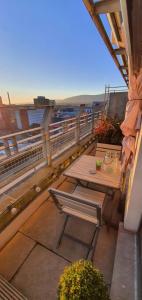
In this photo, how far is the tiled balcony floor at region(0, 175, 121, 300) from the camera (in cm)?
120

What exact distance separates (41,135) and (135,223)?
174 centimetres

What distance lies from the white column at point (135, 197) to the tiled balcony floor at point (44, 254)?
31 cm

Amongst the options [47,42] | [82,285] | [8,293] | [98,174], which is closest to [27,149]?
[98,174]

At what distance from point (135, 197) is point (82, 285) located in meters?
0.89

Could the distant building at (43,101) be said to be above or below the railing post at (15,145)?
above

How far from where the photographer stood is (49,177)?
226 centimetres

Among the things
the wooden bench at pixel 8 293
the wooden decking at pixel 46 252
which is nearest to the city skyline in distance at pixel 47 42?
the wooden decking at pixel 46 252

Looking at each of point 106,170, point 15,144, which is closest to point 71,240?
point 106,170

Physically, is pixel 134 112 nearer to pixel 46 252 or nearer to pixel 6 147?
pixel 6 147

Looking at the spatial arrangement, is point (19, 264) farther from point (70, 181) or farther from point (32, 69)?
point (32, 69)

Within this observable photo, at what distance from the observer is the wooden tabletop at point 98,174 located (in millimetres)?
1791

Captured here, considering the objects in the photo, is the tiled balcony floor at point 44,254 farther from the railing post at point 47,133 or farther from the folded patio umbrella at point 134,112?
the folded patio umbrella at point 134,112

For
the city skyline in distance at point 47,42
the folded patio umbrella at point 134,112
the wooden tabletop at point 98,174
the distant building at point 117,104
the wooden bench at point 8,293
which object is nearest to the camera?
the wooden bench at point 8,293

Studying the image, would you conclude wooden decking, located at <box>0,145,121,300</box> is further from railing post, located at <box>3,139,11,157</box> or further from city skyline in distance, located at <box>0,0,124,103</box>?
city skyline in distance, located at <box>0,0,124,103</box>
